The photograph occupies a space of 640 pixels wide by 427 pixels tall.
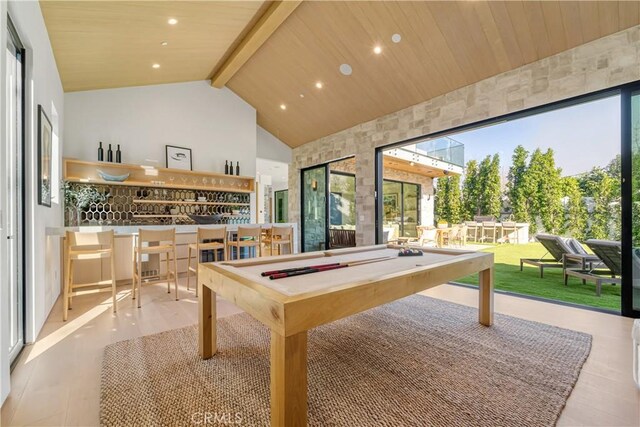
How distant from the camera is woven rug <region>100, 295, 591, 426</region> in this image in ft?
4.99

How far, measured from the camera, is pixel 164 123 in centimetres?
573

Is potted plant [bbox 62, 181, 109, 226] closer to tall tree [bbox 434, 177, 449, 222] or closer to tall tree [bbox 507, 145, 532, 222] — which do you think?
tall tree [bbox 434, 177, 449, 222]

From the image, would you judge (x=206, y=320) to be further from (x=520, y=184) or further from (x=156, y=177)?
(x=520, y=184)

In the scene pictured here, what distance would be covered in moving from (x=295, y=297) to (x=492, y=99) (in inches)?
167

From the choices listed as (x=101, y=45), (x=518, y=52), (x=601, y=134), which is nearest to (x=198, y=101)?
(x=101, y=45)

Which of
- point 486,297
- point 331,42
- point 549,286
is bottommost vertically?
point 549,286

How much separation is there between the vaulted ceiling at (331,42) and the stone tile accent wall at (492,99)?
13 centimetres

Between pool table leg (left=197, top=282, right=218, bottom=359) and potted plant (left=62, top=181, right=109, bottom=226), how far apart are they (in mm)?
4036

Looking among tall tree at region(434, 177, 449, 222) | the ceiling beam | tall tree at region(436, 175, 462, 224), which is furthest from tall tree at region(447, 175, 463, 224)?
the ceiling beam

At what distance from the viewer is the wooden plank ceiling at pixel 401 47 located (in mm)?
3146

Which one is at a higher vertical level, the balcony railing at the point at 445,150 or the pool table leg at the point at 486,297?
the balcony railing at the point at 445,150

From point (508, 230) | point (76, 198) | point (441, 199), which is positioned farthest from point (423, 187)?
point (76, 198)

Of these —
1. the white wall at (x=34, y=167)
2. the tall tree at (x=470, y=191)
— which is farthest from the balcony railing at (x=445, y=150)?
the white wall at (x=34, y=167)

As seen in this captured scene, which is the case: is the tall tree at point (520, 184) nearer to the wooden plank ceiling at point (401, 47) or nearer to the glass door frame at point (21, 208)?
the wooden plank ceiling at point (401, 47)
